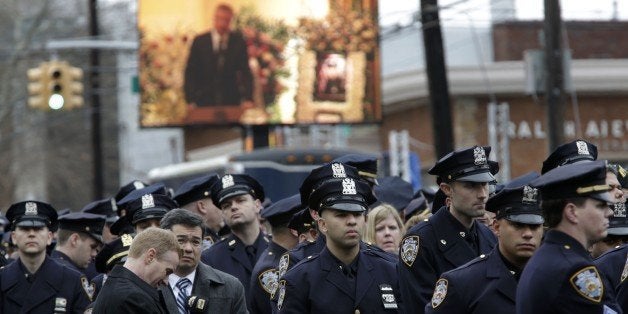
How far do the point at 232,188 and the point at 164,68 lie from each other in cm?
1919

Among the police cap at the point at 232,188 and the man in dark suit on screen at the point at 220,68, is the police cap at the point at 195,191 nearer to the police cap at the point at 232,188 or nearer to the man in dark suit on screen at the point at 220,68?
the police cap at the point at 232,188

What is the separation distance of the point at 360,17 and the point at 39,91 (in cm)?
669

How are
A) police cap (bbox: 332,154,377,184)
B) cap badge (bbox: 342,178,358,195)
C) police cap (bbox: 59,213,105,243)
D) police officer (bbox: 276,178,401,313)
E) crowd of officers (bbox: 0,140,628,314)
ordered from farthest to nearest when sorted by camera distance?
police cap (bbox: 59,213,105,243) → police cap (bbox: 332,154,377,184) → cap badge (bbox: 342,178,358,195) → police officer (bbox: 276,178,401,313) → crowd of officers (bbox: 0,140,628,314)

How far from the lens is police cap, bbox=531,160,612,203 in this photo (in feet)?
22.2

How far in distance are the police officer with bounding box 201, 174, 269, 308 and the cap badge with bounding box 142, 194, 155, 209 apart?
0.88 metres

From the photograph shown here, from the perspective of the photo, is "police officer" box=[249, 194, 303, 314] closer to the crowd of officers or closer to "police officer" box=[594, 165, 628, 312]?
the crowd of officers

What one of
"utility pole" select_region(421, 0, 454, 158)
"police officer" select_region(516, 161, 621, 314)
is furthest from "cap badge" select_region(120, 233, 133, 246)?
"utility pole" select_region(421, 0, 454, 158)

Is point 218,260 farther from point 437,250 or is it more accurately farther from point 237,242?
point 437,250

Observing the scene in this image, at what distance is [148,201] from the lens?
11.4m

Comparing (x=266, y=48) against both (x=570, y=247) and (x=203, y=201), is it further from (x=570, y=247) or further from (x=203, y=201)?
(x=570, y=247)

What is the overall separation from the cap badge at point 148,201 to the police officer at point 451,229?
8.64 ft

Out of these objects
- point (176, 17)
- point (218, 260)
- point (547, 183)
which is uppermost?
point (176, 17)

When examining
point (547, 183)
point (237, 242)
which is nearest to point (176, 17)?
point (237, 242)

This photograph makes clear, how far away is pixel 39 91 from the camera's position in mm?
30250
